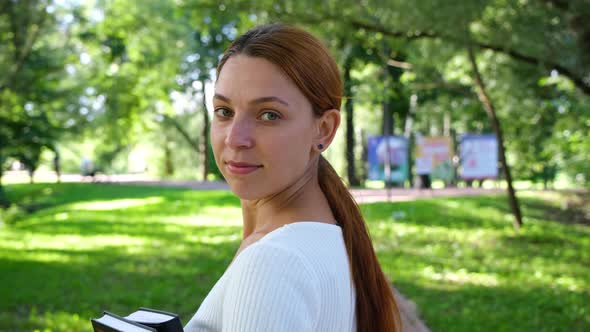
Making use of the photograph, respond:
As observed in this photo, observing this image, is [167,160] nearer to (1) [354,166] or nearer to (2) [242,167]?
(1) [354,166]

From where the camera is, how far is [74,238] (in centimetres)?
1146

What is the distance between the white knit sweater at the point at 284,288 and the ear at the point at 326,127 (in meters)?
0.23

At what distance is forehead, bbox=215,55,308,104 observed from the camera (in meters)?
1.24

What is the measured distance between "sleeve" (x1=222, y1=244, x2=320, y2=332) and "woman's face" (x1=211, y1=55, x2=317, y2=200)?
25 cm

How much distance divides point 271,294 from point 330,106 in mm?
518

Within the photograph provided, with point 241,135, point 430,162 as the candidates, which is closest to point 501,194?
point 430,162

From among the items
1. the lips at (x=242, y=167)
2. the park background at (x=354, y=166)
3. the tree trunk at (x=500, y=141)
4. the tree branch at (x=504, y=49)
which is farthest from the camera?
the tree trunk at (x=500, y=141)

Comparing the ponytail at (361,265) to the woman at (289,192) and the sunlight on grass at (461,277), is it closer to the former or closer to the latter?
the woman at (289,192)

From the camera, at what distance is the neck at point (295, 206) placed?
4.26 ft

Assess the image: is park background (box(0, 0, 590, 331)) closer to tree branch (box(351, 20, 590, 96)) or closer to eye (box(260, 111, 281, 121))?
tree branch (box(351, 20, 590, 96))

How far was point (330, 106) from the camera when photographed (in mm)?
1355

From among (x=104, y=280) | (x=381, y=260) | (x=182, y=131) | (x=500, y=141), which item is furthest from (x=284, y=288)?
(x=182, y=131)

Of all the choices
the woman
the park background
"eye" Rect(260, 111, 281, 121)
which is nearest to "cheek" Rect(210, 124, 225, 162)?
the woman

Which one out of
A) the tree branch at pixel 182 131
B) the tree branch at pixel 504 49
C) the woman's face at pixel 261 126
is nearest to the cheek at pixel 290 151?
the woman's face at pixel 261 126
